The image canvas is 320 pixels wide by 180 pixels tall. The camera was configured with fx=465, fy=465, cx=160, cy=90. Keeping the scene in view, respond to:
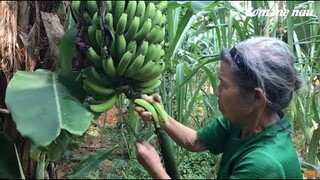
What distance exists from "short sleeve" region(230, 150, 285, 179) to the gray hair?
17 cm

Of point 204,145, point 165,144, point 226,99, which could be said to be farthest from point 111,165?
point 226,99

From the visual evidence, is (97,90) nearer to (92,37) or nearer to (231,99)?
(92,37)

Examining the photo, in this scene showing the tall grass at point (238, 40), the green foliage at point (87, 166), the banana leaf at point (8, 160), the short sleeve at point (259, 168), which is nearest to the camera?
the short sleeve at point (259, 168)

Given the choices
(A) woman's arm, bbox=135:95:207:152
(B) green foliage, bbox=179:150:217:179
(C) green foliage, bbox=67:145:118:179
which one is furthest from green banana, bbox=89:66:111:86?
(B) green foliage, bbox=179:150:217:179

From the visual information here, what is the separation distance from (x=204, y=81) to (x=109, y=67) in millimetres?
→ 857

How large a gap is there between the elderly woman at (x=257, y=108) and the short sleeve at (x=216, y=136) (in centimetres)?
16

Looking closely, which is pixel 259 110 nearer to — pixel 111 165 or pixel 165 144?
pixel 165 144

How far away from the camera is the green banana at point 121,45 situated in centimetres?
117

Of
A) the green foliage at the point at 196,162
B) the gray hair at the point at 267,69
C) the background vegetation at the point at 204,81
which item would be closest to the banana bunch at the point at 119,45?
the background vegetation at the point at 204,81

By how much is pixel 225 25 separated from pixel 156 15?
685 mm

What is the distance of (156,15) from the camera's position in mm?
1249

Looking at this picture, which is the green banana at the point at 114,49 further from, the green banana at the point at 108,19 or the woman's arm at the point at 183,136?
the woman's arm at the point at 183,136

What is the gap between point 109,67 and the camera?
3.85 ft

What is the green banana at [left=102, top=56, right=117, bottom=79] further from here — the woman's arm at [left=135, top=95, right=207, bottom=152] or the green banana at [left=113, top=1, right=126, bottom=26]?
the woman's arm at [left=135, top=95, right=207, bottom=152]
